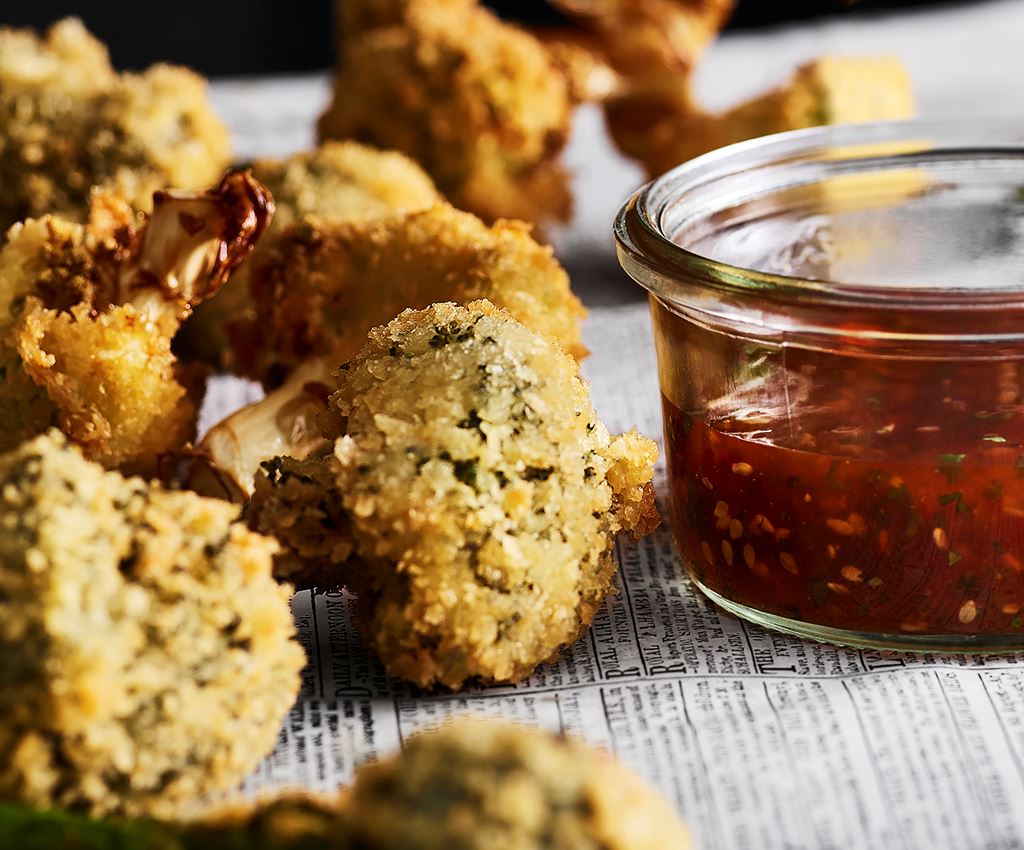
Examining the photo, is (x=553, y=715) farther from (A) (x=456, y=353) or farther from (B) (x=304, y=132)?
(B) (x=304, y=132)

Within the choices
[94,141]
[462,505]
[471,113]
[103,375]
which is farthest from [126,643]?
[471,113]

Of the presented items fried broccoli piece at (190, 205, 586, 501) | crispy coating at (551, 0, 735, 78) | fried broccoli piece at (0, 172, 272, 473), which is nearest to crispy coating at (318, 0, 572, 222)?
crispy coating at (551, 0, 735, 78)

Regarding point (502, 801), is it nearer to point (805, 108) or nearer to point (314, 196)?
point (314, 196)

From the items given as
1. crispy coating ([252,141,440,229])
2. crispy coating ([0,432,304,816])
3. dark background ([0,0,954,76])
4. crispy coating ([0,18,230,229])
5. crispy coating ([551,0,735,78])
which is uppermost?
crispy coating ([0,432,304,816])

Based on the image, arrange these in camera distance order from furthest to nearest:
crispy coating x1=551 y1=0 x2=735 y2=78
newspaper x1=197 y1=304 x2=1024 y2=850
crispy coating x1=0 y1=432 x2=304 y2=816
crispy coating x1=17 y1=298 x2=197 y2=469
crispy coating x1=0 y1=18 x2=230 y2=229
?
crispy coating x1=551 y1=0 x2=735 y2=78, crispy coating x1=0 y1=18 x2=230 y2=229, crispy coating x1=17 y1=298 x2=197 y2=469, newspaper x1=197 y1=304 x2=1024 y2=850, crispy coating x1=0 y1=432 x2=304 y2=816

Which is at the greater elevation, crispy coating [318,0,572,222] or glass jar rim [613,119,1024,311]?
glass jar rim [613,119,1024,311]

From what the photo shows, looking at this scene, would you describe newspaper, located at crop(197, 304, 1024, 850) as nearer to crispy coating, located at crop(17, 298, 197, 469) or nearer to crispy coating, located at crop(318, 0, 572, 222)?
crispy coating, located at crop(17, 298, 197, 469)

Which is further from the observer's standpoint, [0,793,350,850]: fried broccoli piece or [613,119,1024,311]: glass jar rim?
[613,119,1024,311]: glass jar rim
